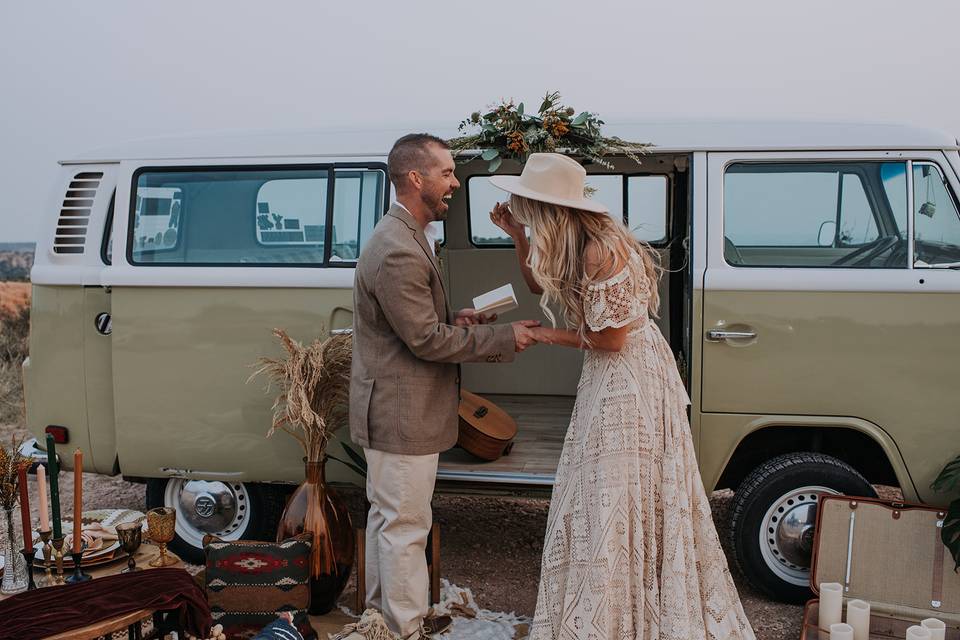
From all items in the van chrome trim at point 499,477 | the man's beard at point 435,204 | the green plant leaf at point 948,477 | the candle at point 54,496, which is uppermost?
the man's beard at point 435,204

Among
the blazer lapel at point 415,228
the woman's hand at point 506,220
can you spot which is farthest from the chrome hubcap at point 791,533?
the blazer lapel at point 415,228

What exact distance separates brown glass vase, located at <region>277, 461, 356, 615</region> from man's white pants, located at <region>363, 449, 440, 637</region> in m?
0.56

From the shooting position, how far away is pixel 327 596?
449 centimetres

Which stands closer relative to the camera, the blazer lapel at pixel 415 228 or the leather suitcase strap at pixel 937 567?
the blazer lapel at pixel 415 228

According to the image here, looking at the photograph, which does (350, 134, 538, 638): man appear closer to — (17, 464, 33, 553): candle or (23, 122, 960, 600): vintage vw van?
(23, 122, 960, 600): vintage vw van

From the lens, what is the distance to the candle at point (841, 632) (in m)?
3.73

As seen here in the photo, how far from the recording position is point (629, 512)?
3.53 metres

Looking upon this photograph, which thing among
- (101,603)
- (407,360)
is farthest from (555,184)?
(101,603)

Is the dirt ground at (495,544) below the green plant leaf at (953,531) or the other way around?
below

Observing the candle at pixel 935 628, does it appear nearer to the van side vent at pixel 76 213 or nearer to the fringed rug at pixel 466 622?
the fringed rug at pixel 466 622

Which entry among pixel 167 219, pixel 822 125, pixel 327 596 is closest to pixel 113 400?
pixel 167 219

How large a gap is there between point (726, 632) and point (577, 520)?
788mm

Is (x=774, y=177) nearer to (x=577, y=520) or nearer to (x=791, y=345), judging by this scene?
(x=791, y=345)

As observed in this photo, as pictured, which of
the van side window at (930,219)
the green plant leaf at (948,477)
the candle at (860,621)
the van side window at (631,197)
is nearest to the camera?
the candle at (860,621)
